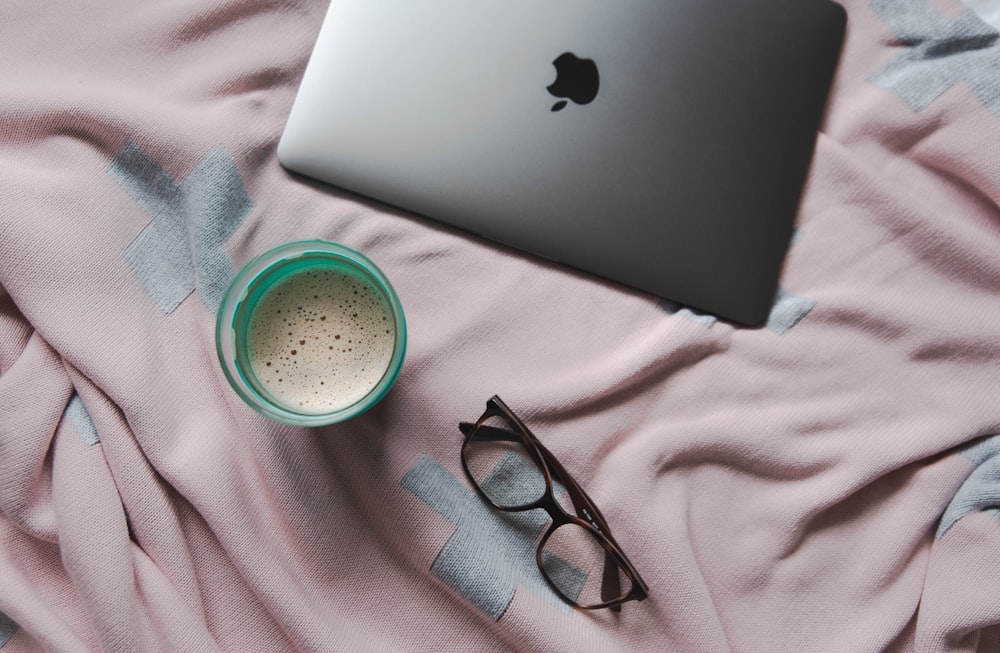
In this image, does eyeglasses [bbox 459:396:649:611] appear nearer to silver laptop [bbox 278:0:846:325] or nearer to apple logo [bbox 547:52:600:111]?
silver laptop [bbox 278:0:846:325]

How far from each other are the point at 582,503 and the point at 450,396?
0.54 feet

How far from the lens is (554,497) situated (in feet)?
2.16

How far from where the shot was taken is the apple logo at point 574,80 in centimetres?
65

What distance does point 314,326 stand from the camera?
0.61 m

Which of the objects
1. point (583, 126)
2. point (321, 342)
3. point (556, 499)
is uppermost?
point (583, 126)

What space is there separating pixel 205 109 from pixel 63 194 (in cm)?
16

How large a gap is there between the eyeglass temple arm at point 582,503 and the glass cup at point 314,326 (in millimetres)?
123

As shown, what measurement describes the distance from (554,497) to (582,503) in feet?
0.09

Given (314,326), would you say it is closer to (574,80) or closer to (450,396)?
(450,396)

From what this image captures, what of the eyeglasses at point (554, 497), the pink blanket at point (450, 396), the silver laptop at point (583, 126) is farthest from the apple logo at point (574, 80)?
the eyeglasses at point (554, 497)

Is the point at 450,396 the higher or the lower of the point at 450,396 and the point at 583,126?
the lower

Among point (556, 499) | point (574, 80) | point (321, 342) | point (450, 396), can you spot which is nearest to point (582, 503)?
point (556, 499)

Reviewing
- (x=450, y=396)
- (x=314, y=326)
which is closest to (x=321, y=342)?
(x=314, y=326)

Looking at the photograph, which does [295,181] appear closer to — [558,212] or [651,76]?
[558,212]
